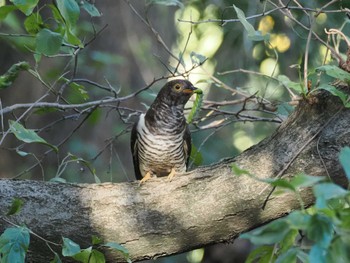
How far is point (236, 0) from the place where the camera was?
16.3ft

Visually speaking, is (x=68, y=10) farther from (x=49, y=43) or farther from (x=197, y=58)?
(x=197, y=58)

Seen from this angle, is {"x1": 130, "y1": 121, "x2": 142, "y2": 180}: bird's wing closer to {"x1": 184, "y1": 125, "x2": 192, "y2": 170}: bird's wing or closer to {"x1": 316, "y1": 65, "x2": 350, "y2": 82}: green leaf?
{"x1": 184, "y1": 125, "x2": 192, "y2": 170}: bird's wing

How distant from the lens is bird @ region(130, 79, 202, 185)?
4047mm

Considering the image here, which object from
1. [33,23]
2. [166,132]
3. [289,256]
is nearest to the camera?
[289,256]

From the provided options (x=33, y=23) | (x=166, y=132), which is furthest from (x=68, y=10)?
(x=166, y=132)

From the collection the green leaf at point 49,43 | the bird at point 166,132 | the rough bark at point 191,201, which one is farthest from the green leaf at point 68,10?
the bird at point 166,132

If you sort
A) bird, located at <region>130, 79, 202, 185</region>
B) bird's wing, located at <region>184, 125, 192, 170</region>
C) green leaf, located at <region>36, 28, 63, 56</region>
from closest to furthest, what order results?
green leaf, located at <region>36, 28, 63, 56</region> → bird, located at <region>130, 79, 202, 185</region> → bird's wing, located at <region>184, 125, 192, 170</region>

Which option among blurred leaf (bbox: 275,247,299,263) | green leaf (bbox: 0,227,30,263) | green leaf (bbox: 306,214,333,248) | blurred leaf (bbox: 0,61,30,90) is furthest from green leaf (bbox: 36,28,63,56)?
green leaf (bbox: 306,214,333,248)

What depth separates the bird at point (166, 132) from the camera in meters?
4.05

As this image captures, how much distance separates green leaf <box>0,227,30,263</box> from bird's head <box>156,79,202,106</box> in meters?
1.82

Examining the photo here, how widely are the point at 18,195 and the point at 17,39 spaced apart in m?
0.85

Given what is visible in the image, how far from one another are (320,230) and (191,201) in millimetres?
1513

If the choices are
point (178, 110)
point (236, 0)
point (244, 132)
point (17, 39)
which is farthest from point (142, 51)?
point (17, 39)

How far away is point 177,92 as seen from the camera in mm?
4098
